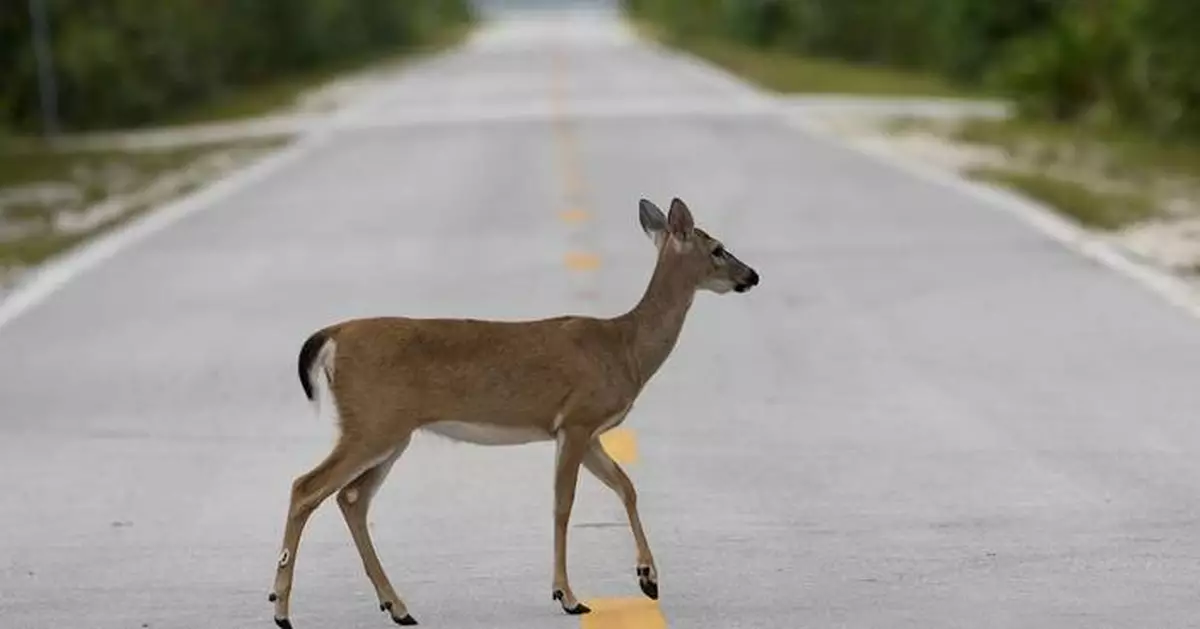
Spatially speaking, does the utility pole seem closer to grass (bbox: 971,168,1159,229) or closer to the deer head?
grass (bbox: 971,168,1159,229)

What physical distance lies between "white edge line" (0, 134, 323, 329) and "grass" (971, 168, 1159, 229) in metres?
7.50

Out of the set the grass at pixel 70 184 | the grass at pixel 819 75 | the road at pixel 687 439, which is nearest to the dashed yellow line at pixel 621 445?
the road at pixel 687 439

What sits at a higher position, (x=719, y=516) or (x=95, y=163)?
(x=719, y=516)

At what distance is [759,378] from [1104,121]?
1917cm

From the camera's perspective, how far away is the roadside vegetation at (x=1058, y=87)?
19.9 m

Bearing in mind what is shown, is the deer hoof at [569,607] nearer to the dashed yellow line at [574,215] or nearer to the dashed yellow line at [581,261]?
the dashed yellow line at [581,261]

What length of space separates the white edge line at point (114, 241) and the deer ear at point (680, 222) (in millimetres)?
7628

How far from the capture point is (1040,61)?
31.9 m

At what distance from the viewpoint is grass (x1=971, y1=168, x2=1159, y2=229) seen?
18.3 metres

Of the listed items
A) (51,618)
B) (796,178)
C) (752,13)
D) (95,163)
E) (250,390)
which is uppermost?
(51,618)

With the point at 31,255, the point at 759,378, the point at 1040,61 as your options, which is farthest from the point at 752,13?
the point at 759,378

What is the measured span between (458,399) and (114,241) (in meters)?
12.6

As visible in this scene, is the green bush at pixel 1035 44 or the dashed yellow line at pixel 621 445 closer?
the dashed yellow line at pixel 621 445

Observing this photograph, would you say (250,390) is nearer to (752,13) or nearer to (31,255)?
(31,255)
